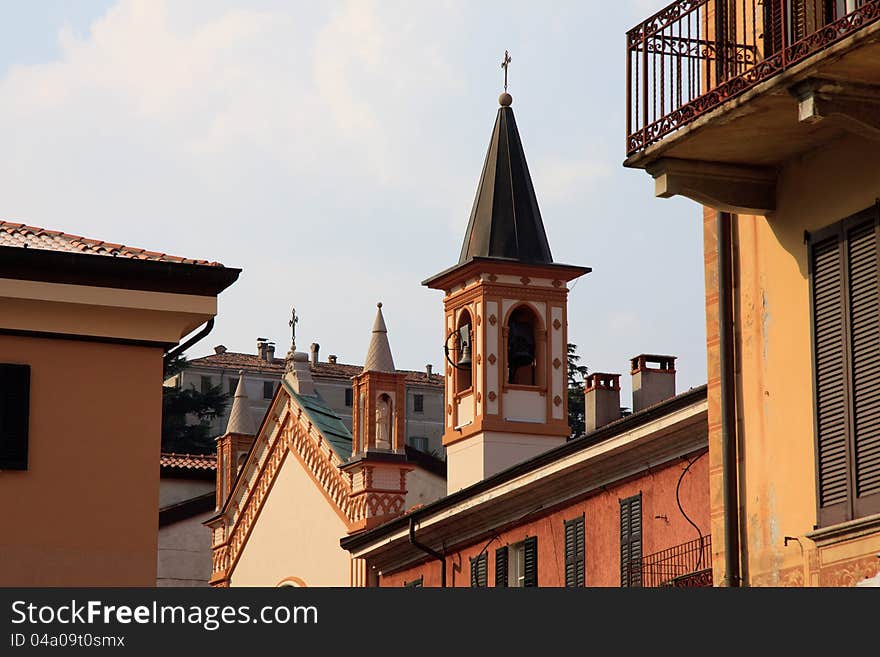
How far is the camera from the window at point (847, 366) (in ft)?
46.6

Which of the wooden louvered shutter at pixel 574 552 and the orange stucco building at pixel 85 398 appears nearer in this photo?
the orange stucco building at pixel 85 398

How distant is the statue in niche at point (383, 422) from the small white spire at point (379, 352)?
2.03ft

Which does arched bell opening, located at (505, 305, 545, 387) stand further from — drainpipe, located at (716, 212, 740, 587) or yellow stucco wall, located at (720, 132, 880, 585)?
yellow stucco wall, located at (720, 132, 880, 585)

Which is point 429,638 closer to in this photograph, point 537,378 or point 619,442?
point 619,442

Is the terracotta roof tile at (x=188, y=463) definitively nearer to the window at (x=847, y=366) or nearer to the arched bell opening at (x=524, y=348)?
the arched bell opening at (x=524, y=348)

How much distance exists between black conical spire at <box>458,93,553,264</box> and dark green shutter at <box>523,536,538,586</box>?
35.2 ft

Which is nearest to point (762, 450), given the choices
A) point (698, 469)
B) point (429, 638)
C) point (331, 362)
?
point (429, 638)

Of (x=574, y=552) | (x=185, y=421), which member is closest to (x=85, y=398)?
(x=574, y=552)

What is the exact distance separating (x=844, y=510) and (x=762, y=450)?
1135 millimetres

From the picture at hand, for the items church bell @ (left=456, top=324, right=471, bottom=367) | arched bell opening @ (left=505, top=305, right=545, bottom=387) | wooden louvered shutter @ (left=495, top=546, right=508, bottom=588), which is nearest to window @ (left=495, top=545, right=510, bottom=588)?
wooden louvered shutter @ (left=495, top=546, right=508, bottom=588)

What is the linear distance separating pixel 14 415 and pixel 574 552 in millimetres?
13634

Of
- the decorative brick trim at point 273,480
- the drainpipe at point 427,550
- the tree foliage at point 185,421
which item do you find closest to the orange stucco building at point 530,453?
the drainpipe at point 427,550

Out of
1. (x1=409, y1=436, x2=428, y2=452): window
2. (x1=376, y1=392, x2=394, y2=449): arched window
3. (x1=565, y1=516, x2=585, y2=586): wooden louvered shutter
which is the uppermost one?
(x1=409, y1=436, x2=428, y2=452): window

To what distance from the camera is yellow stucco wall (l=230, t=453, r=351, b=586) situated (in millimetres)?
39250
